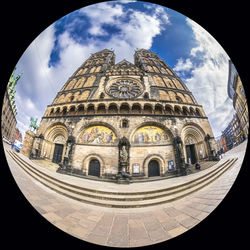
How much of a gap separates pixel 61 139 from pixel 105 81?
2975 mm

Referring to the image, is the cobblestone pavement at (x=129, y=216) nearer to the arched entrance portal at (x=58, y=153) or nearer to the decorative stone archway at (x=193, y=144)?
the decorative stone archway at (x=193, y=144)

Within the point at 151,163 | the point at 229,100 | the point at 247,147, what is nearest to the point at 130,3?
the point at 229,100

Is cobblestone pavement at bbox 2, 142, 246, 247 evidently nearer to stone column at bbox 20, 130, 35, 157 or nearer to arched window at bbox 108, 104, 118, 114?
stone column at bbox 20, 130, 35, 157

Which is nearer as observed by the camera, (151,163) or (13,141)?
(13,141)

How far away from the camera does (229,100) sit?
0.99 meters

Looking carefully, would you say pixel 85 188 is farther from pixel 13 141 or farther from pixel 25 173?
pixel 13 141

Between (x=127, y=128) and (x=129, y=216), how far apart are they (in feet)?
7.27

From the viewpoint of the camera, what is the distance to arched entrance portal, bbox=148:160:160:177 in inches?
69.3

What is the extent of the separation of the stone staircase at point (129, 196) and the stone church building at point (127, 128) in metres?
0.19

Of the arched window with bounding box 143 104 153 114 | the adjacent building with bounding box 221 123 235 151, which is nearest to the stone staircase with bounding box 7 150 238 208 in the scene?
the adjacent building with bounding box 221 123 235 151

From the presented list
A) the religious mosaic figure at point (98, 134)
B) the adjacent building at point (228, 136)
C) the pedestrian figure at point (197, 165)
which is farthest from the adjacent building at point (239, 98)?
the religious mosaic figure at point (98, 134)

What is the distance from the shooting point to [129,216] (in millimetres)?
994

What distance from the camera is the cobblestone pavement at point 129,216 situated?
2.26ft

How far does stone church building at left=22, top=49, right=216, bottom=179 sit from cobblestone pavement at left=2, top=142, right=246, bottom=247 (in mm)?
403
